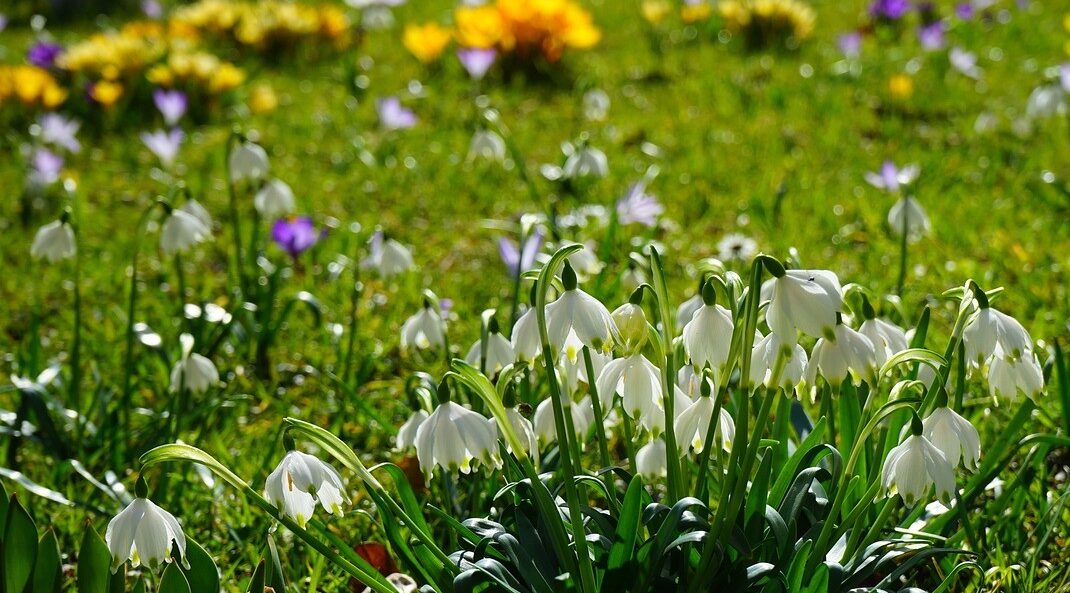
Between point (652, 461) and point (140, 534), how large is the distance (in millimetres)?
809

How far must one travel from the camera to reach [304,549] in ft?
6.61

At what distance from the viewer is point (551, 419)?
1689 mm

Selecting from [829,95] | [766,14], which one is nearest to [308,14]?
[766,14]

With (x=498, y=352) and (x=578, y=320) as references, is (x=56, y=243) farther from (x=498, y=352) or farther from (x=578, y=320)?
(x=578, y=320)

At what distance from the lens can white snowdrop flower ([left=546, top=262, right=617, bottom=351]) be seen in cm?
133

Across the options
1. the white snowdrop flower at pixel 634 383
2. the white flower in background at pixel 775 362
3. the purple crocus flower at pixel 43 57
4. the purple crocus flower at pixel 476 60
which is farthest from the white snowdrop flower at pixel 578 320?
the purple crocus flower at pixel 43 57

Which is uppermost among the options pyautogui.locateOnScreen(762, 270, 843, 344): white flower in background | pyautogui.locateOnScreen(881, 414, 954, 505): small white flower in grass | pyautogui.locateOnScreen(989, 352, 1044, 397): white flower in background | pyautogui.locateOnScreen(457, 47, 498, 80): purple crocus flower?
pyautogui.locateOnScreen(762, 270, 843, 344): white flower in background

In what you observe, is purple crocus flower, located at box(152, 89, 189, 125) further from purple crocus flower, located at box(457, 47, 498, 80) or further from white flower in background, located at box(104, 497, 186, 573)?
white flower in background, located at box(104, 497, 186, 573)

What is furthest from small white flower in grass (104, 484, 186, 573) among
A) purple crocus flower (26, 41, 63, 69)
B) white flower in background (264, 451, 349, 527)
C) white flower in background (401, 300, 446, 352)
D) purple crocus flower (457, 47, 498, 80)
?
purple crocus flower (26, 41, 63, 69)

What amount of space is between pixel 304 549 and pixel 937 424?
1207 millimetres

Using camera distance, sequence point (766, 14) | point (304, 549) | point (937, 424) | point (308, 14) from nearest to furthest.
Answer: point (937, 424), point (304, 549), point (766, 14), point (308, 14)

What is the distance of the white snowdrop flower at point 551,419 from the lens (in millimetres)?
1690

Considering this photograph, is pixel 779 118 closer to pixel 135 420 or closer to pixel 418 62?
pixel 418 62

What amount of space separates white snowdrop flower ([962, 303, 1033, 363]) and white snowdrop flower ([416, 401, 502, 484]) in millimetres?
678
